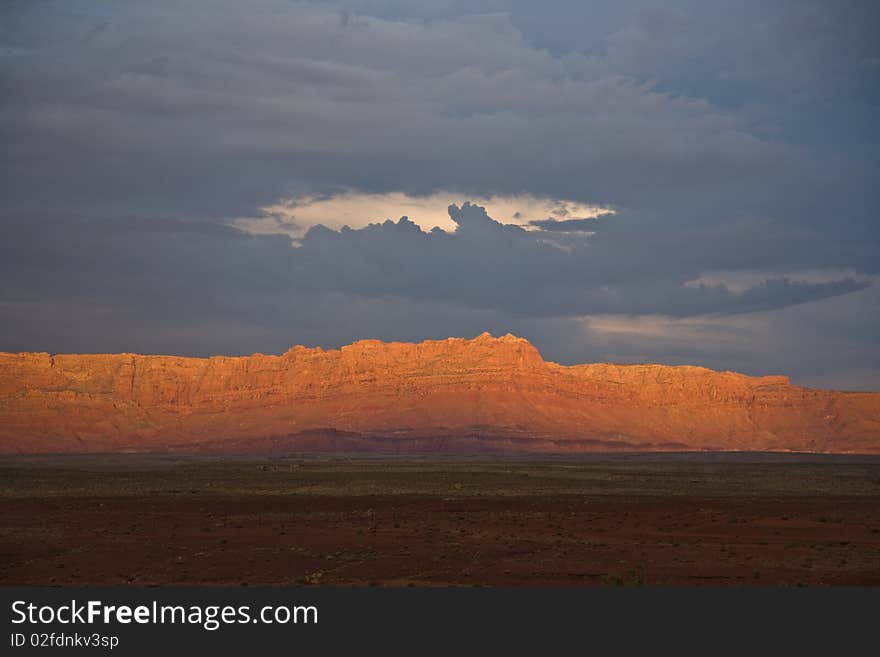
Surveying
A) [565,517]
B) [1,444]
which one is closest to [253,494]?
[565,517]

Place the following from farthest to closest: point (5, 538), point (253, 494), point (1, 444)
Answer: point (1, 444), point (253, 494), point (5, 538)

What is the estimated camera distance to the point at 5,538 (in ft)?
132

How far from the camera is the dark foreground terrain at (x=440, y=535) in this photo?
102ft

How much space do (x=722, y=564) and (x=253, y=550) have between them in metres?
16.4

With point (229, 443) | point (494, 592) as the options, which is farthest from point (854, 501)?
point (229, 443)

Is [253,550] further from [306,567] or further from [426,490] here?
[426,490]

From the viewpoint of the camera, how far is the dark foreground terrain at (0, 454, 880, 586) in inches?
1219

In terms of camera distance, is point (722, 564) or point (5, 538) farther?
point (5, 538)

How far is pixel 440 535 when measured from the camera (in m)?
41.0

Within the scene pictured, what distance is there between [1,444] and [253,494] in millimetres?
147787

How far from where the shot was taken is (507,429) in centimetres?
19700

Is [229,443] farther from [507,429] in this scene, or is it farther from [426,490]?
[426,490]

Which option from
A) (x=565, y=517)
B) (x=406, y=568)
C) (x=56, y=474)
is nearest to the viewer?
(x=406, y=568)

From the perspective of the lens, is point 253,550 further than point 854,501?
No
